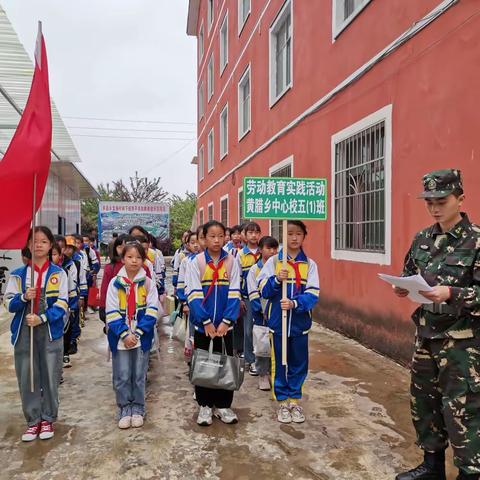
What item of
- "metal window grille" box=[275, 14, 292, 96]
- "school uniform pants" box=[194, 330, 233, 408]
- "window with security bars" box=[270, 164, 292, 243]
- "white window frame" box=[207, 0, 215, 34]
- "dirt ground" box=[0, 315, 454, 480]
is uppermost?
"white window frame" box=[207, 0, 215, 34]

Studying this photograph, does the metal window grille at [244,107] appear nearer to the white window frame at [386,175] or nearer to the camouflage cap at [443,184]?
the white window frame at [386,175]

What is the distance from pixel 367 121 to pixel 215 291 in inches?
→ 132

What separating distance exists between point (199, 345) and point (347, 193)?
3742 mm

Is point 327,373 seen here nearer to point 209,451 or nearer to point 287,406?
point 287,406

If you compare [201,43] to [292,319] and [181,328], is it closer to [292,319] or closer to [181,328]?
[181,328]

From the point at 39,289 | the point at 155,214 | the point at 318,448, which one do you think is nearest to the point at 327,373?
the point at 318,448

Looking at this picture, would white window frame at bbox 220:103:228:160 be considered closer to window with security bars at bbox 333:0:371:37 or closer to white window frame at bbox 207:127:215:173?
white window frame at bbox 207:127:215:173

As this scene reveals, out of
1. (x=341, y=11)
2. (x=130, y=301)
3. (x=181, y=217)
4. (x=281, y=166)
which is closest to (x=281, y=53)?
(x=281, y=166)

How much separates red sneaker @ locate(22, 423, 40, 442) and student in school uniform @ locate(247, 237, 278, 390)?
6.34 ft

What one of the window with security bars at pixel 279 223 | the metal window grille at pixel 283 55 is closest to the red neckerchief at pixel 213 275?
the window with security bars at pixel 279 223

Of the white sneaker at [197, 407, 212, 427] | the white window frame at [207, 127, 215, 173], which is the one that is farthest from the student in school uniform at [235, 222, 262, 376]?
the white window frame at [207, 127, 215, 173]

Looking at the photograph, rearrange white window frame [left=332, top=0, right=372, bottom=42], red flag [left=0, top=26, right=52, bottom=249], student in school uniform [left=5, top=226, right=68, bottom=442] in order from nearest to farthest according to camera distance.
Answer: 1. red flag [left=0, top=26, right=52, bottom=249]
2. student in school uniform [left=5, top=226, right=68, bottom=442]
3. white window frame [left=332, top=0, right=372, bottom=42]

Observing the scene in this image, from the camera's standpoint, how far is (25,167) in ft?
10.3

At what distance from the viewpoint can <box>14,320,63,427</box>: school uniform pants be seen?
3215 mm
